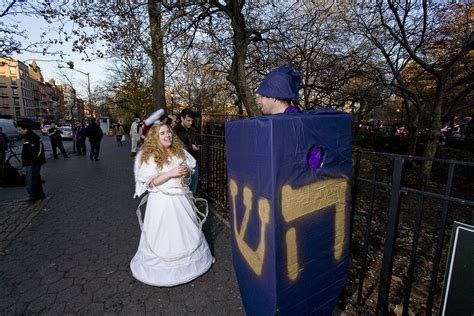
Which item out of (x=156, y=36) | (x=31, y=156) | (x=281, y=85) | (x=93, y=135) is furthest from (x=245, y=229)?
(x=93, y=135)

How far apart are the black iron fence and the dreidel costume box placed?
38 centimetres

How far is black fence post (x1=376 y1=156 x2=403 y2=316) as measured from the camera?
1856 millimetres

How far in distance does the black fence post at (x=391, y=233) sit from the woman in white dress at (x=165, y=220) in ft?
6.12

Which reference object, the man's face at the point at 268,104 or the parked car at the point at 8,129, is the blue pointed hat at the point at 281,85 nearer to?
the man's face at the point at 268,104

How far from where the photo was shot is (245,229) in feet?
5.80

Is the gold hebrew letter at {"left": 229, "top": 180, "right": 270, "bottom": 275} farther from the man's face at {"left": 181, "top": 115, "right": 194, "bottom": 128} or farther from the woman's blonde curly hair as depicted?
the man's face at {"left": 181, "top": 115, "right": 194, "bottom": 128}

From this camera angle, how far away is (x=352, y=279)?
10.4 ft

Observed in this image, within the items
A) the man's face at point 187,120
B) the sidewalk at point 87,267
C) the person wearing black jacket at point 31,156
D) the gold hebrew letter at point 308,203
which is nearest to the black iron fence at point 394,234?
the gold hebrew letter at point 308,203

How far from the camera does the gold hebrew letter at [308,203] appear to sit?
1.50 meters

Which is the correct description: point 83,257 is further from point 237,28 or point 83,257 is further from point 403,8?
point 403,8

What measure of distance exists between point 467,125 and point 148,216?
74.5ft

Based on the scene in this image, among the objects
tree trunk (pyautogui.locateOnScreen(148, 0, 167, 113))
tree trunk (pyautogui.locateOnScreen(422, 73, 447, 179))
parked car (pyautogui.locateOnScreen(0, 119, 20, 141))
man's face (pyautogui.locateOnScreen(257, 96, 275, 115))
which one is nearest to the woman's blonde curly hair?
man's face (pyautogui.locateOnScreen(257, 96, 275, 115))

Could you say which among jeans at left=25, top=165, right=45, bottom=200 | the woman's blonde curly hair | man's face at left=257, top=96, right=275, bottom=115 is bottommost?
jeans at left=25, top=165, right=45, bottom=200

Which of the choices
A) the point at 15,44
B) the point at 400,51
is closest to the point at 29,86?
the point at 15,44
